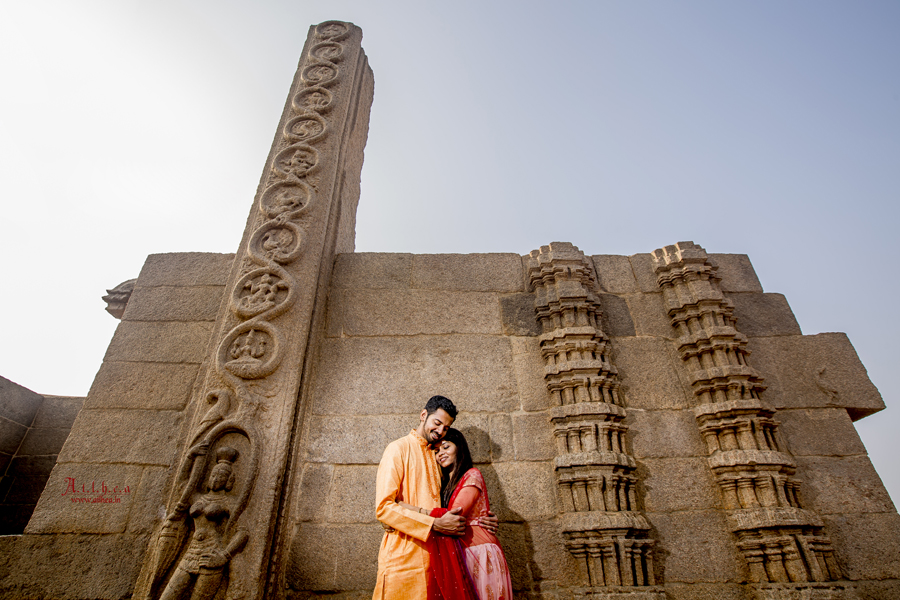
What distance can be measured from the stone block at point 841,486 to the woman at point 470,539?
8.32ft

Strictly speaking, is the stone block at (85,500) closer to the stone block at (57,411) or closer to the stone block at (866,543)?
the stone block at (57,411)

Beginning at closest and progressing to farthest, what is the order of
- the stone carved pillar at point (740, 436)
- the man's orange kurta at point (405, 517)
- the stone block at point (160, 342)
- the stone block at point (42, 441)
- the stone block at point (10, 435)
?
the man's orange kurta at point (405, 517) < the stone carved pillar at point (740, 436) < the stone block at point (160, 342) < the stone block at point (10, 435) < the stone block at point (42, 441)

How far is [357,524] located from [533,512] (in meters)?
1.30

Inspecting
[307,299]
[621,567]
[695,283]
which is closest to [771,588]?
[621,567]

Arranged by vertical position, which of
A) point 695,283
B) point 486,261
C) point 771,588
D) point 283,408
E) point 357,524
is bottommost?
point 771,588

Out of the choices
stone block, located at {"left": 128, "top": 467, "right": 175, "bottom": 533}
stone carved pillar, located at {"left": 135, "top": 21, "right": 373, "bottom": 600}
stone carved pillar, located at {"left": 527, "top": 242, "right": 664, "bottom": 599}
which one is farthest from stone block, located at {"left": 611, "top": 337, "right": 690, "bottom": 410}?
stone block, located at {"left": 128, "top": 467, "right": 175, "bottom": 533}

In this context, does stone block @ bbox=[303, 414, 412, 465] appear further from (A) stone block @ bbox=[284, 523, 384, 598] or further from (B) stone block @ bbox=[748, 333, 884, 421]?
(B) stone block @ bbox=[748, 333, 884, 421]

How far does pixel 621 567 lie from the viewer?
3.14 m

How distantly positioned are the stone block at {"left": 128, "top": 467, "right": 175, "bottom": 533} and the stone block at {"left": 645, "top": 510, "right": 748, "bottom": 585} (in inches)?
138

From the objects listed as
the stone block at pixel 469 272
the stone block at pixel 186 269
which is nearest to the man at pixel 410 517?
the stone block at pixel 469 272

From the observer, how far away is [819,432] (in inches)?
152

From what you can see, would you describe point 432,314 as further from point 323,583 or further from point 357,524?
point 323,583

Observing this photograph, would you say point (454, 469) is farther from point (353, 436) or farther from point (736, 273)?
point (736, 273)

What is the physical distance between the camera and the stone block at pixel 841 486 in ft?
11.6
